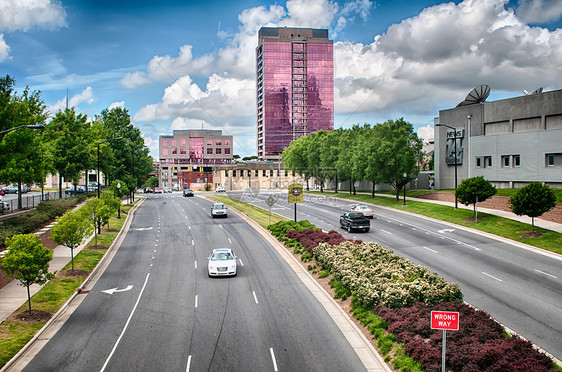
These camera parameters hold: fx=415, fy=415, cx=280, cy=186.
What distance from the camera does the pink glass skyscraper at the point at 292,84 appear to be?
602 ft

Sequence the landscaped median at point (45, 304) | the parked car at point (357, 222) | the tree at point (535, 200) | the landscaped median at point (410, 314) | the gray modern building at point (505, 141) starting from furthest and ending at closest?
the gray modern building at point (505, 141) → the parked car at point (357, 222) → the tree at point (535, 200) → the landscaped median at point (45, 304) → the landscaped median at point (410, 314)

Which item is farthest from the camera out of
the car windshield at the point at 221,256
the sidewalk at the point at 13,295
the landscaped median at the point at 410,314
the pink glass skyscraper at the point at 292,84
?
the pink glass skyscraper at the point at 292,84

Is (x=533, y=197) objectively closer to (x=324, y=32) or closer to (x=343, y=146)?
(x=343, y=146)

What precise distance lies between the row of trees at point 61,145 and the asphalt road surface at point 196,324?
12.4 meters

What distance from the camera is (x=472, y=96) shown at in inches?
2525

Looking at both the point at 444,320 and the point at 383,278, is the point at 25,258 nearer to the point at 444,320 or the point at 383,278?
the point at 383,278

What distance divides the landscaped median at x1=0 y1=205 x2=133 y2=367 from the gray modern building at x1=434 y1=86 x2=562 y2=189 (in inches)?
1488

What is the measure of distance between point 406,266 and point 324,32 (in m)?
187

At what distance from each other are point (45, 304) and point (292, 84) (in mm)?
173492

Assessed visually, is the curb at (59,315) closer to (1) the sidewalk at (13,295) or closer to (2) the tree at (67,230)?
(1) the sidewalk at (13,295)

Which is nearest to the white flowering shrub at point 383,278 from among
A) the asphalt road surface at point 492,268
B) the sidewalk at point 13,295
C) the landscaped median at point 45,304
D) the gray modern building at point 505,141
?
the asphalt road surface at point 492,268

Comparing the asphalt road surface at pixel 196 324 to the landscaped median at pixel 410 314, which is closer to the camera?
the landscaped median at pixel 410 314

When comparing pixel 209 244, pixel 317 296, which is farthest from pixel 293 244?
pixel 317 296

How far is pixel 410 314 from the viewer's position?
1642 cm
